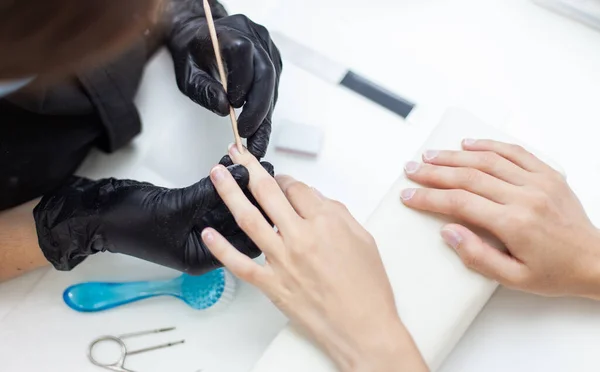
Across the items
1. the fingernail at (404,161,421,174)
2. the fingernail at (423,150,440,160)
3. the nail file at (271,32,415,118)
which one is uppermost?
the fingernail at (423,150,440,160)

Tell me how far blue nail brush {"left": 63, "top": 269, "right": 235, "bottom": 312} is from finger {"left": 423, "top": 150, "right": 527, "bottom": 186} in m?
0.32

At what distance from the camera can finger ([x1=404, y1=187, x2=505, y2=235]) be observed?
0.67m

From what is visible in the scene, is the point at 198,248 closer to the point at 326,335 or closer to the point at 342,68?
the point at 326,335

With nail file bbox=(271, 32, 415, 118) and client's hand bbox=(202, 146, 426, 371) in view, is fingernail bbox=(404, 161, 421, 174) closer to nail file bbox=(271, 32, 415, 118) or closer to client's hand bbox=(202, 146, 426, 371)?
client's hand bbox=(202, 146, 426, 371)

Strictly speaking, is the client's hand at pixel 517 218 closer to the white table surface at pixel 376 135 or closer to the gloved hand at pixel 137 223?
the white table surface at pixel 376 135

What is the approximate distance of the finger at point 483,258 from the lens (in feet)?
2.15

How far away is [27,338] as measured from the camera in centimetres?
78

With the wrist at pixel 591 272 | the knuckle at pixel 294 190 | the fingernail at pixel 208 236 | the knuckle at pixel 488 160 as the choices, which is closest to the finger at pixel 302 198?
the knuckle at pixel 294 190

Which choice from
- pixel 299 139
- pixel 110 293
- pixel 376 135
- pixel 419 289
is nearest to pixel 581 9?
pixel 376 135

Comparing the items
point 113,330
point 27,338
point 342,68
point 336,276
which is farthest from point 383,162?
point 27,338

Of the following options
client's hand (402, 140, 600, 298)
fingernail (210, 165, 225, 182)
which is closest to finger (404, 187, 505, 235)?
client's hand (402, 140, 600, 298)

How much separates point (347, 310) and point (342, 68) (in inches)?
19.5

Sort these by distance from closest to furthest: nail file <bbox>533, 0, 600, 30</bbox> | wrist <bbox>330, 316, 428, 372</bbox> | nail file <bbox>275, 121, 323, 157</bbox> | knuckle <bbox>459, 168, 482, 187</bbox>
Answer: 1. wrist <bbox>330, 316, 428, 372</bbox>
2. knuckle <bbox>459, 168, 482, 187</bbox>
3. nail file <bbox>275, 121, 323, 157</bbox>
4. nail file <bbox>533, 0, 600, 30</bbox>

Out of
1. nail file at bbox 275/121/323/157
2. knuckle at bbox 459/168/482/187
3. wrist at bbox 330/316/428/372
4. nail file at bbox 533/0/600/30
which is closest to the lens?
wrist at bbox 330/316/428/372
